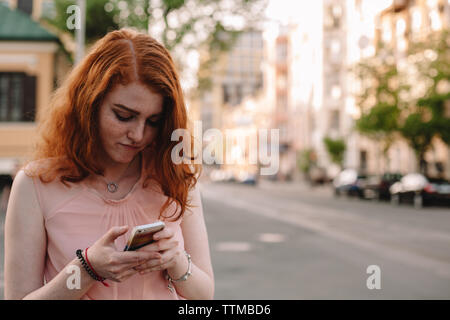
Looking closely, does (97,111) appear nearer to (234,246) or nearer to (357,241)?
(234,246)

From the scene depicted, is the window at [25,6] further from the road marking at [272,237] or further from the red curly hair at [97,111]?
the red curly hair at [97,111]

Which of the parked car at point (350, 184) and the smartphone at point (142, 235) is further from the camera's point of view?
the parked car at point (350, 184)

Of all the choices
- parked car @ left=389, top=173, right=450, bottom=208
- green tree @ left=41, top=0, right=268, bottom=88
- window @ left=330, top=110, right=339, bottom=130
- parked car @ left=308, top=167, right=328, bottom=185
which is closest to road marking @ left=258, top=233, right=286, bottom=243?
green tree @ left=41, top=0, right=268, bottom=88

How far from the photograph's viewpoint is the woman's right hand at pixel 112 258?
1478 millimetres

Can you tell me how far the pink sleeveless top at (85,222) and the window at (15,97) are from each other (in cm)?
2298

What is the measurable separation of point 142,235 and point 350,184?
114ft

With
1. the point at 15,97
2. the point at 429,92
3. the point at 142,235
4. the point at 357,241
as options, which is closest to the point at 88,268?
the point at 142,235

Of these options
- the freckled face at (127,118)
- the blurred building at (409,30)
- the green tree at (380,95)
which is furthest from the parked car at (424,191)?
the freckled face at (127,118)

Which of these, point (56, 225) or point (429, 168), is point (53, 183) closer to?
point (56, 225)

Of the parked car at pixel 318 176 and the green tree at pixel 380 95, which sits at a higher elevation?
the green tree at pixel 380 95

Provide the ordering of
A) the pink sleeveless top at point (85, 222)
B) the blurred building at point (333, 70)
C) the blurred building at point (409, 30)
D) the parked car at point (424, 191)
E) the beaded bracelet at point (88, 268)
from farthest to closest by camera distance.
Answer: the blurred building at point (333, 70), the blurred building at point (409, 30), the parked car at point (424, 191), the pink sleeveless top at point (85, 222), the beaded bracelet at point (88, 268)

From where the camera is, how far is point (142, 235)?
4.74ft

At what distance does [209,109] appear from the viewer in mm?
119000

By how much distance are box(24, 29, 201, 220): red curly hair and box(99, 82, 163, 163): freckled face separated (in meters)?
0.02
